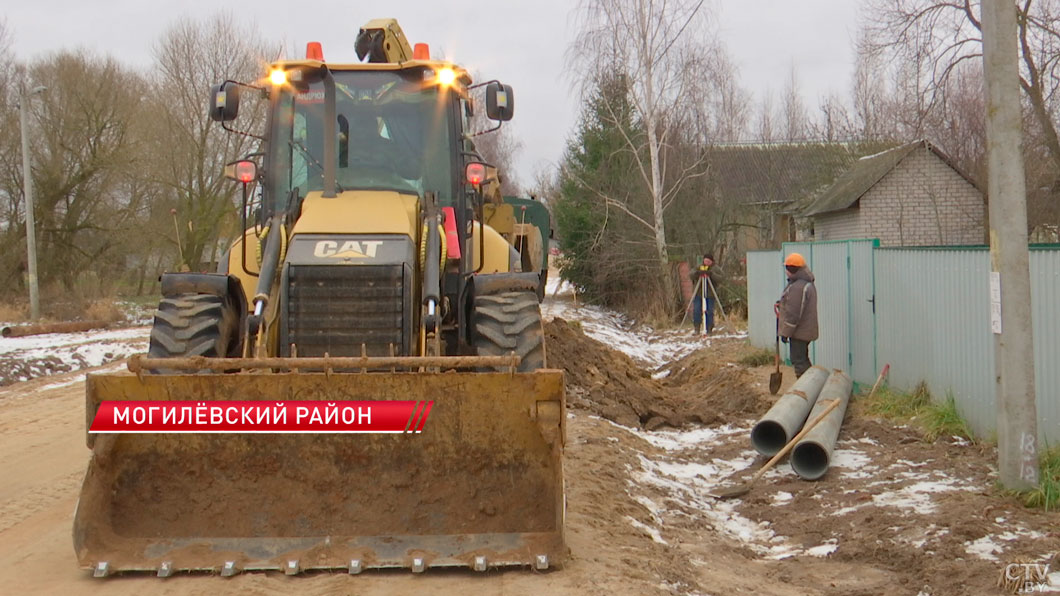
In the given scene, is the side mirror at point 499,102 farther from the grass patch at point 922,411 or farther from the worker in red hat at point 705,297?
the worker in red hat at point 705,297

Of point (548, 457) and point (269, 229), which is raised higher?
point (269, 229)

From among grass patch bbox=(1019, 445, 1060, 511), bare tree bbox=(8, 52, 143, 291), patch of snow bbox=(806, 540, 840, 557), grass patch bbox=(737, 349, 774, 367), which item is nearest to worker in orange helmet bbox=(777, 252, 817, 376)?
grass patch bbox=(737, 349, 774, 367)

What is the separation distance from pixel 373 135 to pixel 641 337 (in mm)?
16952

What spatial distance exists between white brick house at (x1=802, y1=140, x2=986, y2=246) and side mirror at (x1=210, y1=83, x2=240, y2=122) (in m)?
23.9

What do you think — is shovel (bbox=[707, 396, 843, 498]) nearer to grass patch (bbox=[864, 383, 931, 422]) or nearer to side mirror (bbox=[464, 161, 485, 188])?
grass patch (bbox=[864, 383, 931, 422])

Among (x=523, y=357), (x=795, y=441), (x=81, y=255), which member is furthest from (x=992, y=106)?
(x=81, y=255)

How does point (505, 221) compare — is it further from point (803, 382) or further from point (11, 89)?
point (11, 89)

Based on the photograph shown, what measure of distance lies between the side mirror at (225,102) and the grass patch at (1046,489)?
605cm

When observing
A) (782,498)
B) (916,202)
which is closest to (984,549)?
(782,498)

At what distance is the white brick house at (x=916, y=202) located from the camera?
2848cm

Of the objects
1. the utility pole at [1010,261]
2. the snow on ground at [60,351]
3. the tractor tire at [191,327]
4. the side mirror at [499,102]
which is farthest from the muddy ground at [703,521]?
the snow on ground at [60,351]

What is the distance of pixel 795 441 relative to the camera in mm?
8742

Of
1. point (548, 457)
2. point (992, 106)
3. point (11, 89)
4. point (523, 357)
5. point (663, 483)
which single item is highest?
point (11, 89)

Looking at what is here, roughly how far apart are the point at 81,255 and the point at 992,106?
31512 millimetres
